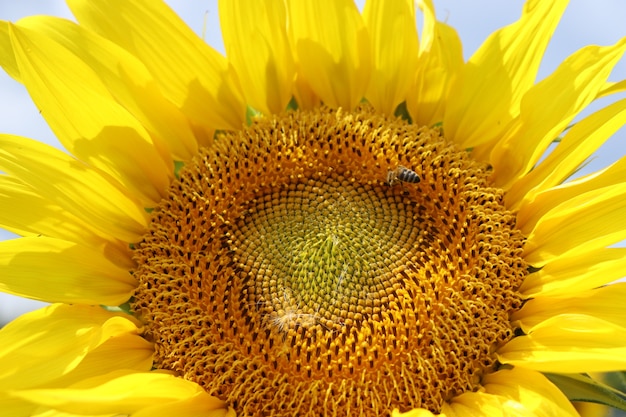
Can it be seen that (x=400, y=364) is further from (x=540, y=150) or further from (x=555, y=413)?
(x=540, y=150)

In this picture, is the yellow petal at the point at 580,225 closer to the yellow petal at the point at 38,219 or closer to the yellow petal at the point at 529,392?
the yellow petal at the point at 529,392

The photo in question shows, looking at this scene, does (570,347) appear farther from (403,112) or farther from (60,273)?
(60,273)

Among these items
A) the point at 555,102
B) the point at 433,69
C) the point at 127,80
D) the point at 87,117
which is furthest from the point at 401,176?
the point at 87,117

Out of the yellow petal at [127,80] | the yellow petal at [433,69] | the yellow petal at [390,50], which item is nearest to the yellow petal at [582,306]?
the yellow petal at [433,69]

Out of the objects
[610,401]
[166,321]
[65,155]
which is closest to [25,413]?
[166,321]

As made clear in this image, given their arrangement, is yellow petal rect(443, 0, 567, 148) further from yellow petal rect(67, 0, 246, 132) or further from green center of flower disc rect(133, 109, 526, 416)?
yellow petal rect(67, 0, 246, 132)

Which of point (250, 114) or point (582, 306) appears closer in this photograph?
point (582, 306)

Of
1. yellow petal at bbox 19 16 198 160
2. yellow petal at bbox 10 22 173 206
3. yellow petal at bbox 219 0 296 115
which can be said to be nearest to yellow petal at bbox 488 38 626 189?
yellow petal at bbox 219 0 296 115
